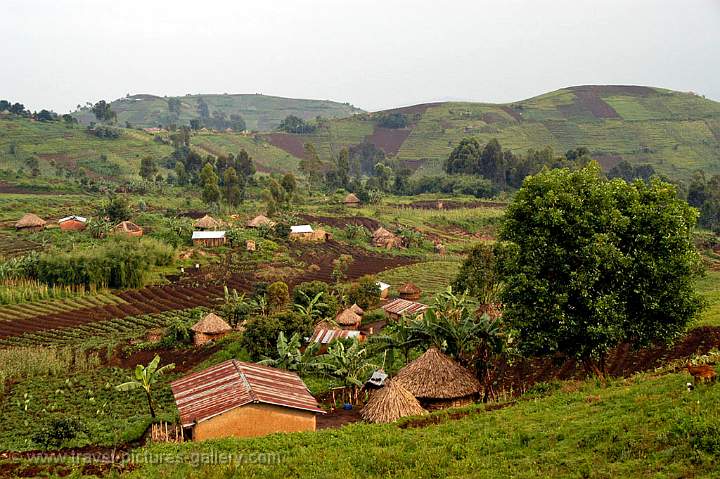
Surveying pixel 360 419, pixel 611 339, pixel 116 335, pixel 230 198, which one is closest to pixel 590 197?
pixel 611 339

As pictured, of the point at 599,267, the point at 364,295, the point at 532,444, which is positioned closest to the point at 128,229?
the point at 364,295

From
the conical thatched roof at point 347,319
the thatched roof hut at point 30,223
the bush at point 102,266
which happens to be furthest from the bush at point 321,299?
the thatched roof hut at point 30,223

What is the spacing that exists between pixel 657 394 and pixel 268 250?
47156mm

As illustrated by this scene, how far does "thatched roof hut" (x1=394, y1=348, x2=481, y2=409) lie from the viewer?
2000cm

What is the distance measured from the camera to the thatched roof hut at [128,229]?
56.5m

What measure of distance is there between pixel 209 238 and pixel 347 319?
28.6 metres

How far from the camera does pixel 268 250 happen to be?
57656 mm

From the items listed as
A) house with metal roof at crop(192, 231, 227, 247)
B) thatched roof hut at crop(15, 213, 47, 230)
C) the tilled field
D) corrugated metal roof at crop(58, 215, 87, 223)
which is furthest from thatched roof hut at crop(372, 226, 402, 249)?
thatched roof hut at crop(15, 213, 47, 230)

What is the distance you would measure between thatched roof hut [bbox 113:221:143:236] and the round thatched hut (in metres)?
26.0

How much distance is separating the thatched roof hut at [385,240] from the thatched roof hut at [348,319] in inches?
1209

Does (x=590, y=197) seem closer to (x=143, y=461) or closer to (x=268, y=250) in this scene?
(x=143, y=461)

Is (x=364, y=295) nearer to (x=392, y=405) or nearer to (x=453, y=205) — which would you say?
(x=392, y=405)

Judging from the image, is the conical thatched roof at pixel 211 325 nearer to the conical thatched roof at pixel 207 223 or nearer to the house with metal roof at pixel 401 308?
the house with metal roof at pixel 401 308

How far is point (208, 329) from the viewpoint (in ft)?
110
